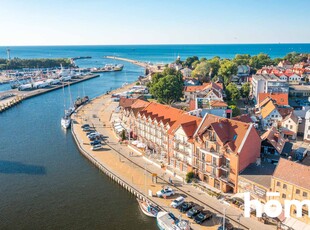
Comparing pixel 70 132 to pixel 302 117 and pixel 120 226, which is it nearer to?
pixel 120 226

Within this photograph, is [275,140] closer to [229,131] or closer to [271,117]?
[229,131]

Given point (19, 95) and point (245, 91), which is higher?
point (245, 91)

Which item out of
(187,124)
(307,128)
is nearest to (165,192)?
(187,124)

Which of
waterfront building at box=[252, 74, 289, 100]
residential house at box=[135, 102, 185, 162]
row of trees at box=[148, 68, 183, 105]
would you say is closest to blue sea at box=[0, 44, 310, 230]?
residential house at box=[135, 102, 185, 162]

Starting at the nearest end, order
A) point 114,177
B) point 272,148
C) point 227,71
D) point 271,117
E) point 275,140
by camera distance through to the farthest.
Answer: point 272,148
point 114,177
point 275,140
point 271,117
point 227,71

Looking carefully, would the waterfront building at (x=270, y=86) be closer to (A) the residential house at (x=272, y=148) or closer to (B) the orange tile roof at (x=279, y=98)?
(B) the orange tile roof at (x=279, y=98)

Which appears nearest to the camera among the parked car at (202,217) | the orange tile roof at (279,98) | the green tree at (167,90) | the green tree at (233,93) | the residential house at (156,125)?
the parked car at (202,217)

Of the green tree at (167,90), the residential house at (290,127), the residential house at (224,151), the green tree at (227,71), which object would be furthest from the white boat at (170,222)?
the green tree at (227,71)

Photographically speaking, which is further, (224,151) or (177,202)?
(224,151)
